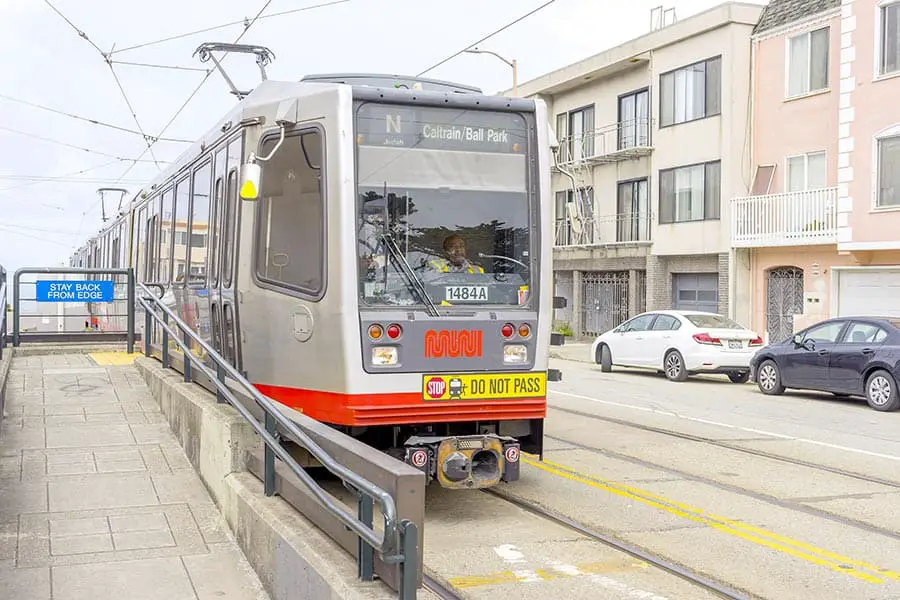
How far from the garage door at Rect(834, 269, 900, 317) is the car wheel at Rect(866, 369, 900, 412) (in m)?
6.97

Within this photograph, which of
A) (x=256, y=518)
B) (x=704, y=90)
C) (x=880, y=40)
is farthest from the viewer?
(x=704, y=90)

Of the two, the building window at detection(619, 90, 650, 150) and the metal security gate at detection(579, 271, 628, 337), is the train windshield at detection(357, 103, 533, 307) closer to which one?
the building window at detection(619, 90, 650, 150)

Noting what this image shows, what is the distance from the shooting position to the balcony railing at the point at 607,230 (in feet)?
105

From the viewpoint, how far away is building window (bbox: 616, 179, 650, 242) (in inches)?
1256

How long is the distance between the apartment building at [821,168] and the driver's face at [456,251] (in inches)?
673

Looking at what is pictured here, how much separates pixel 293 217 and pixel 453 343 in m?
1.66

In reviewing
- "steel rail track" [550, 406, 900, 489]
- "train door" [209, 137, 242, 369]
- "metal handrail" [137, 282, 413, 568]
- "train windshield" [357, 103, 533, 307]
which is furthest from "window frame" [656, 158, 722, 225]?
"metal handrail" [137, 282, 413, 568]

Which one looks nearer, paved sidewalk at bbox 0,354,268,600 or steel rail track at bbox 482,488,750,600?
paved sidewalk at bbox 0,354,268,600

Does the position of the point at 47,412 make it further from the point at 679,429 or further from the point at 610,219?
the point at 610,219

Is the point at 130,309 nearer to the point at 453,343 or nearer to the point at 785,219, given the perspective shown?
the point at 453,343

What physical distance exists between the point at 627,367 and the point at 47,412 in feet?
54.6

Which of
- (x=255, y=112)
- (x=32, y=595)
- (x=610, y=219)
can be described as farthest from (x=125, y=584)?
(x=610, y=219)

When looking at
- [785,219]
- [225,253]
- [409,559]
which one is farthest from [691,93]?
[409,559]

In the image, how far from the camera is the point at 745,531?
7500 mm
